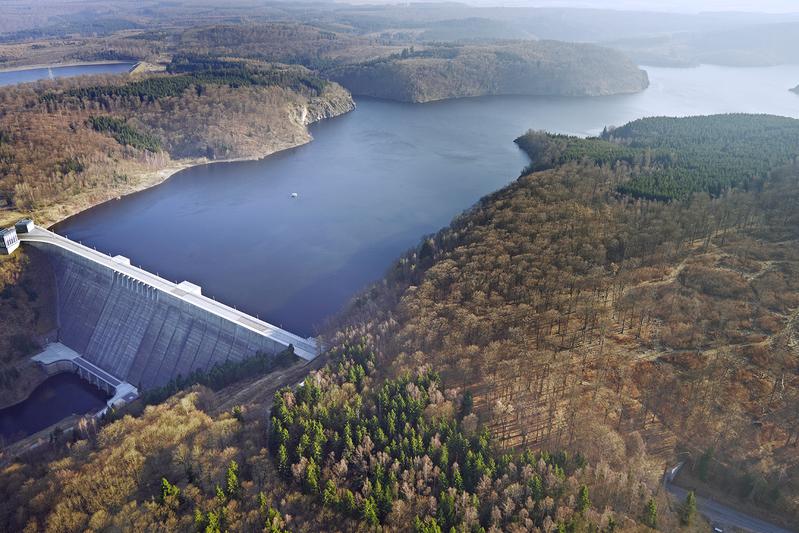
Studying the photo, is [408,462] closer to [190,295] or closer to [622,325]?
[622,325]

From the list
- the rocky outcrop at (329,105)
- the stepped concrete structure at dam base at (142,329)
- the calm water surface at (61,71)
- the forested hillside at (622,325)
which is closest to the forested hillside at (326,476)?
the forested hillside at (622,325)

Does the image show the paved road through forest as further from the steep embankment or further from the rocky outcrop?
the steep embankment

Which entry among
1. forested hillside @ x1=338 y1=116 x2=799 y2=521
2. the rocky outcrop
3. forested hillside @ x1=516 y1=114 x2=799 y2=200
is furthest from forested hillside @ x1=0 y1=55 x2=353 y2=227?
forested hillside @ x1=338 y1=116 x2=799 y2=521

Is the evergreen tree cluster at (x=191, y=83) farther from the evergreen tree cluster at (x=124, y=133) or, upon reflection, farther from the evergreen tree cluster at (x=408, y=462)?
the evergreen tree cluster at (x=408, y=462)

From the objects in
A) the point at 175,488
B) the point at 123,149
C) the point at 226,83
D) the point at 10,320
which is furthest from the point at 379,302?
the point at 226,83

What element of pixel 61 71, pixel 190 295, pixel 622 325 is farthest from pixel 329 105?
pixel 622 325

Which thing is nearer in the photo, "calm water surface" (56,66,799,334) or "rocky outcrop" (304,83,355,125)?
"calm water surface" (56,66,799,334)

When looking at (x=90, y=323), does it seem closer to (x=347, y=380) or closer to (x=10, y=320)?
(x=10, y=320)
